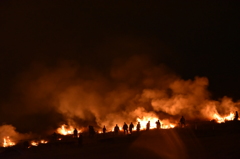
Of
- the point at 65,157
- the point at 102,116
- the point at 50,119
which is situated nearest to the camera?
the point at 65,157

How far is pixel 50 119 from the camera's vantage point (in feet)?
214

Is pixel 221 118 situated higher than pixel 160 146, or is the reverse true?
pixel 221 118

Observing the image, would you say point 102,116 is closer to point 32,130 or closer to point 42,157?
point 32,130

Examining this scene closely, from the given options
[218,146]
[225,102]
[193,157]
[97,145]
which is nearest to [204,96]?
[225,102]

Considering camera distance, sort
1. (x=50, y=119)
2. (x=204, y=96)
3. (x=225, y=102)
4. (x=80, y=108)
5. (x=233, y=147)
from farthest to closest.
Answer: (x=50, y=119), (x=80, y=108), (x=204, y=96), (x=225, y=102), (x=233, y=147)

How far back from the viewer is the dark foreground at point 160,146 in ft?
73.0

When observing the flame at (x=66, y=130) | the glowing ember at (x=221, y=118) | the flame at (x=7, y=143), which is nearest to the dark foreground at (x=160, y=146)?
the glowing ember at (x=221, y=118)

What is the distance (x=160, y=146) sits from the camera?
26.3 metres

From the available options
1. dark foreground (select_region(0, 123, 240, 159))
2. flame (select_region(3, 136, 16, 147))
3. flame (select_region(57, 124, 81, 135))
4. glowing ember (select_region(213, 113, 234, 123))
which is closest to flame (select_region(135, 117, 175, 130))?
→ glowing ember (select_region(213, 113, 234, 123))

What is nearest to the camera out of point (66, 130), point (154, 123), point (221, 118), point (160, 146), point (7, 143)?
point (160, 146)

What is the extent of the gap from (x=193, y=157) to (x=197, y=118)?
23.2 metres

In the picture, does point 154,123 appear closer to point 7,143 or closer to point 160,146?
point 160,146

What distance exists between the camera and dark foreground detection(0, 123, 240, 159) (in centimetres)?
2225

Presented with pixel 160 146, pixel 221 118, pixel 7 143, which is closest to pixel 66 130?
pixel 7 143
